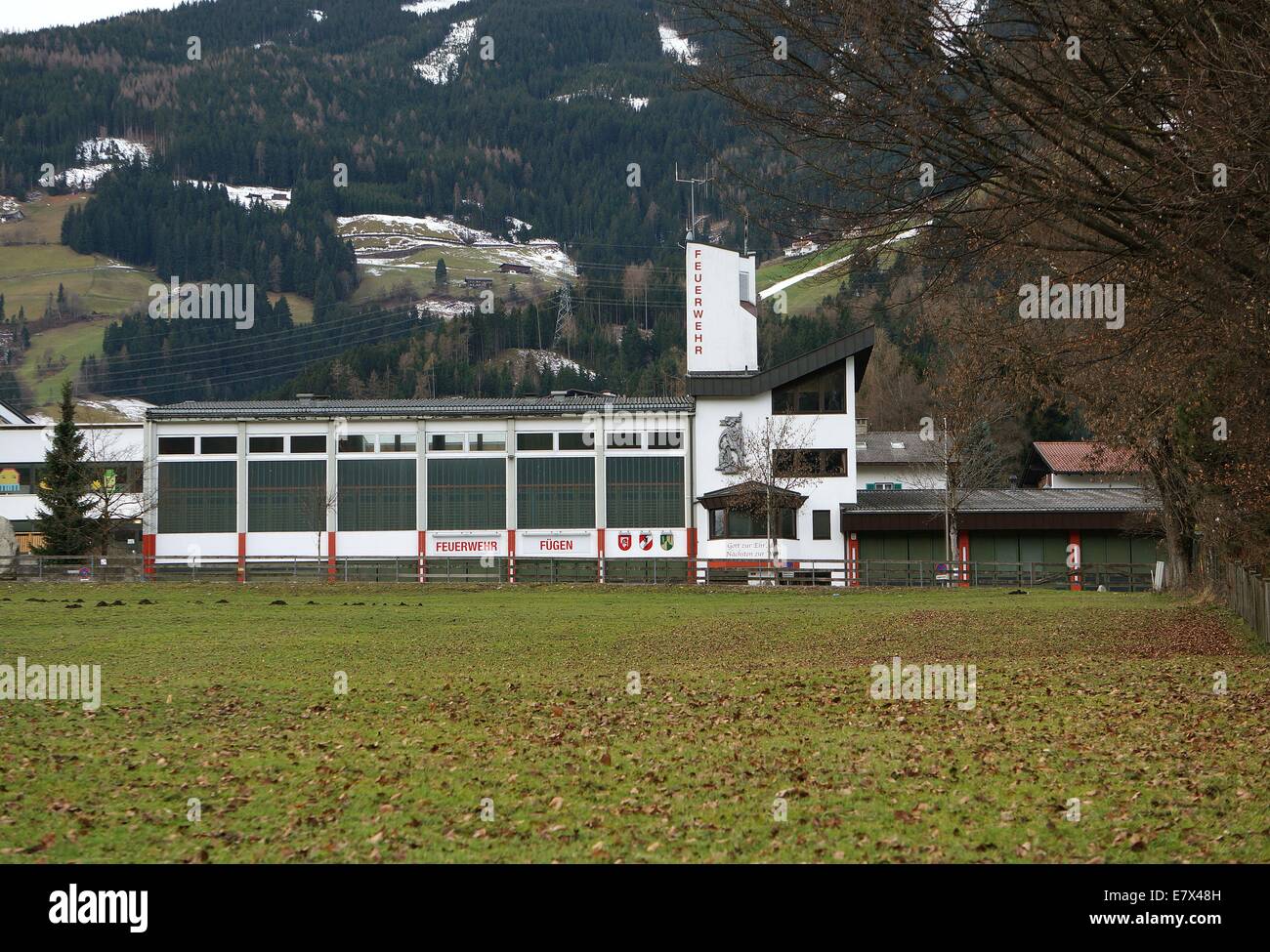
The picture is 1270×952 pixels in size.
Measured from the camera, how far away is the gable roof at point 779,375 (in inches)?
2685

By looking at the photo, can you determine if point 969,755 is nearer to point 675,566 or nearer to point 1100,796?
point 1100,796

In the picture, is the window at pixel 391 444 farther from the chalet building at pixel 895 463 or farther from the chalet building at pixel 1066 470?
the chalet building at pixel 1066 470

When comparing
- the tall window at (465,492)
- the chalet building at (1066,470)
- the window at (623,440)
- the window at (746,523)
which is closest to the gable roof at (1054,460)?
the chalet building at (1066,470)

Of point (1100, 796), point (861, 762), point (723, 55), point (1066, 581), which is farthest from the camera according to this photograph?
point (1066, 581)

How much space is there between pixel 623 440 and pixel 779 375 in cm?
887

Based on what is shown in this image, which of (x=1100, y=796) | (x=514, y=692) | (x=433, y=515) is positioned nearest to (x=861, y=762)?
(x=1100, y=796)

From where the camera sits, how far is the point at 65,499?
6594 centimetres

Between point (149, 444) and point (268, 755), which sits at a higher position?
point (149, 444)

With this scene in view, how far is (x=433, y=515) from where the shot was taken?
7162cm

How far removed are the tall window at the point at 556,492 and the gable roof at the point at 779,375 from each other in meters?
7.24

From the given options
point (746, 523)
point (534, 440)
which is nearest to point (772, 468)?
point (746, 523)

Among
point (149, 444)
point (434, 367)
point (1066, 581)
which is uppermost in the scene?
point (434, 367)

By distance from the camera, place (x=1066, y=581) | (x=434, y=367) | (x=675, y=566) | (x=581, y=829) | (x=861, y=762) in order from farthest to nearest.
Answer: (x=434, y=367) < (x=675, y=566) < (x=1066, y=581) < (x=861, y=762) < (x=581, y=829)
